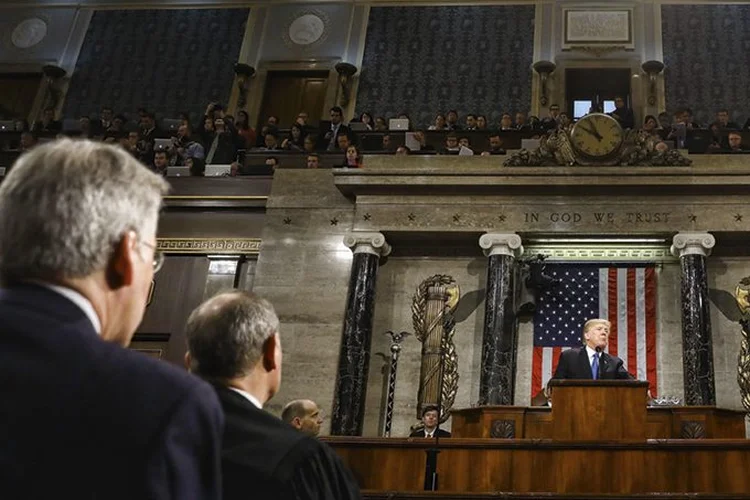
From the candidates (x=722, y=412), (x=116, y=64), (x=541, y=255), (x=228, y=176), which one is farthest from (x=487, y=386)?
(x=116, y=64)

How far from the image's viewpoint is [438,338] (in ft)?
35.2

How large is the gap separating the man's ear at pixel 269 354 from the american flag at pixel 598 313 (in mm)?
8672

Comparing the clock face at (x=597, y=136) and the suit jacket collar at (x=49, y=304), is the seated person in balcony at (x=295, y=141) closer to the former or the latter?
the clock face at (x=597, y=136)

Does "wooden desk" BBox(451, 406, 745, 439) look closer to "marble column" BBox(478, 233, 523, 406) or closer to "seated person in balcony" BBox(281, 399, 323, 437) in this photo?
"marble column" BBox(478, 233, 523, 406)

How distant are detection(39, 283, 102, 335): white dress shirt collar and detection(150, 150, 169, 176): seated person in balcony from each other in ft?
37.1

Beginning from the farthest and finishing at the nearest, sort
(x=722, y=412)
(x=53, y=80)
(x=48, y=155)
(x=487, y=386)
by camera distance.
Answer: (x=53, y=80), (x=487, y=386), (x=722, y=412), (x=48, y=155)

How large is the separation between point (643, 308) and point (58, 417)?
10.2m

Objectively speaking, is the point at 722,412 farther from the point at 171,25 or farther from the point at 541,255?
the point at 171,25

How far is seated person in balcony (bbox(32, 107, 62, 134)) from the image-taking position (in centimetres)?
1488

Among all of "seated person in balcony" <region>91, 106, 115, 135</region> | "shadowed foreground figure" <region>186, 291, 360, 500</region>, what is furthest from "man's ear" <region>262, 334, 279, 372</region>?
→ "seated person in balcony" <region>91, 106, 115, 135</region>

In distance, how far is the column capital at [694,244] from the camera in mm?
10516

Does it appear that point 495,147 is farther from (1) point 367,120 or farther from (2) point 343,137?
(1) point 367,120

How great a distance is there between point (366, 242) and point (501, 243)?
153 centimetres

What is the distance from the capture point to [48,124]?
15227mm
